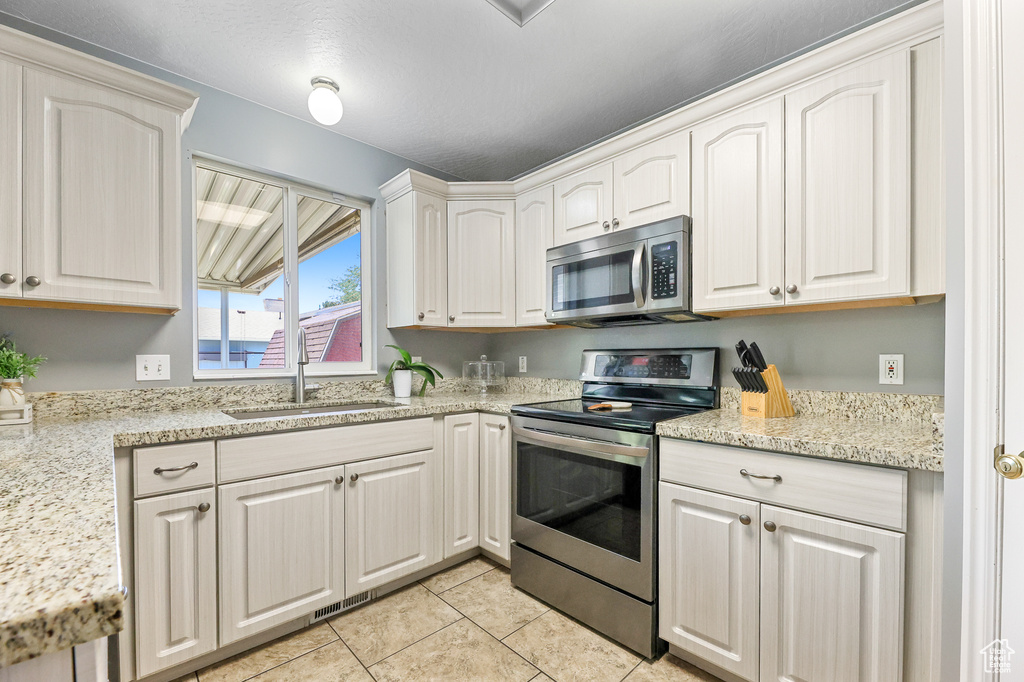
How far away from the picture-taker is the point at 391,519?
82.5 inches

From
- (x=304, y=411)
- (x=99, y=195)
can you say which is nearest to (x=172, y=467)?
(x=304, y=411)

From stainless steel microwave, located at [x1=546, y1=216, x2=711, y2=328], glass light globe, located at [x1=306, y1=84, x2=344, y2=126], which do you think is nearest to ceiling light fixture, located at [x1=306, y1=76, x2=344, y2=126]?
glass light globe, located at [x1=306, y1=84, x2=344, y2=126]

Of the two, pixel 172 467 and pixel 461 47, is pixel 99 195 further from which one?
pixel 461 47

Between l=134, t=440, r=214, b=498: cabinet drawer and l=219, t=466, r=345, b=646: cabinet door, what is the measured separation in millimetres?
104

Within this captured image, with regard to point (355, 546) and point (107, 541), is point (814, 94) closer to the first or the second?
point (107, 541)

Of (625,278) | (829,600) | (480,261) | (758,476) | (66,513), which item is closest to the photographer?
(66,513)

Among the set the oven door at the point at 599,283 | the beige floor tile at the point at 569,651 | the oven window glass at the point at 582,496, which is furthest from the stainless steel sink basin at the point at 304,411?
the beige floor tile at the point at 569,651

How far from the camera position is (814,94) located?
1.63 metres

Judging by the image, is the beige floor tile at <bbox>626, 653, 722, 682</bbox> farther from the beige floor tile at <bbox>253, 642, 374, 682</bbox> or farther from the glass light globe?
the glass light globe

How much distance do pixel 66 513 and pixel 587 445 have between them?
1525 mm

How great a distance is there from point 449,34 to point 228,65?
3.22 ft

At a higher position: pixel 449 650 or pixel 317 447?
pixel 317 447

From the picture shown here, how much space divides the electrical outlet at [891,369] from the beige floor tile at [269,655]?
228cm

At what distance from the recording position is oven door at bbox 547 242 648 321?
2.06 m
